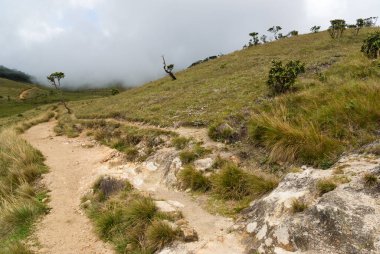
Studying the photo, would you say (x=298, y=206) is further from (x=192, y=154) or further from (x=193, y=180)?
(x=192, y=154)

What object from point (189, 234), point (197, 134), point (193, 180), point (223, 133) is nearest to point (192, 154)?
point (193, 180)

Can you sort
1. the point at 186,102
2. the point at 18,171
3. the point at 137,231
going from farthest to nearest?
the point at 186,102 → the point at 18,171 → the point at 137,231

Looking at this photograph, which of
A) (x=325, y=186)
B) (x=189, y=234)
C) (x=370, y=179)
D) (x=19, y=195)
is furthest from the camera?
(x=19, y=195)

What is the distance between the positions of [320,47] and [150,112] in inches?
899

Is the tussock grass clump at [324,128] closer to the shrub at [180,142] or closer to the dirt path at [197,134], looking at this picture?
the dirt path at [197,134]

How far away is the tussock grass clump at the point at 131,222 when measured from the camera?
8.27 metres

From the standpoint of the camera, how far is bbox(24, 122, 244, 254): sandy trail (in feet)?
25.6

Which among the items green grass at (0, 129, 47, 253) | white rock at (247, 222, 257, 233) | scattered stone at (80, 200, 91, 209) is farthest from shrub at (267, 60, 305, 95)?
green grass at (0, 129, 47, 253)

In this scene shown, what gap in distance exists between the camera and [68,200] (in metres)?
13.4

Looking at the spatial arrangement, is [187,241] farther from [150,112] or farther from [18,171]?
[150,112]

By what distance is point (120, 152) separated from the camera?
56.4 ft

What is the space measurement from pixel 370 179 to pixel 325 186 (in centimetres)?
89

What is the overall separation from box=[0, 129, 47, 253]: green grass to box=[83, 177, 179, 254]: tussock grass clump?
6.77 feet

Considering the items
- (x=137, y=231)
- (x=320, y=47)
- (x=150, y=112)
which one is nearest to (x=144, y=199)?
(x=137, y=231)
